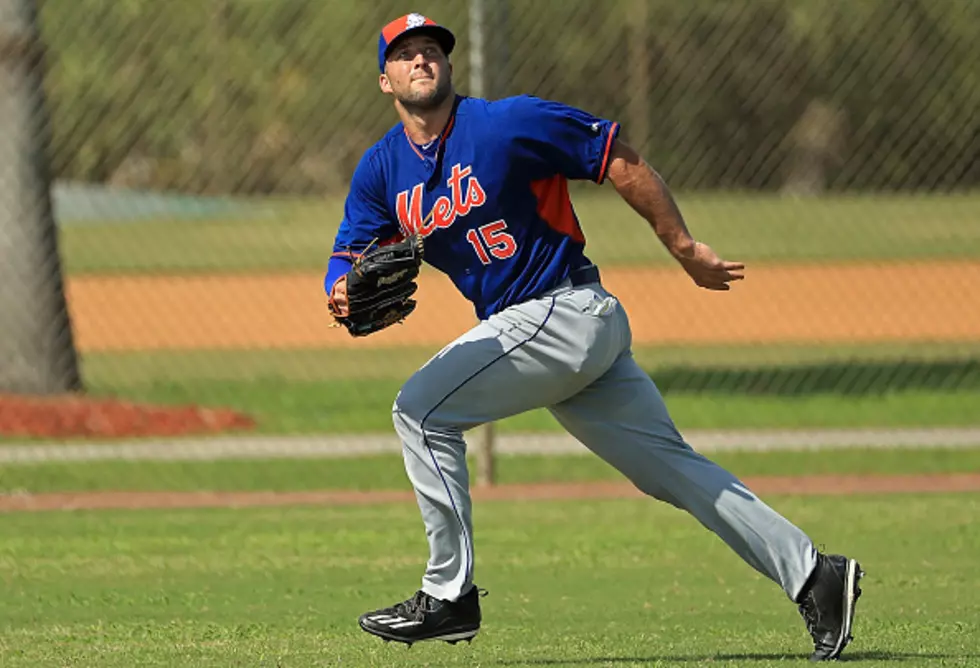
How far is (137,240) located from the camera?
131 ft

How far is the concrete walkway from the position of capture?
39.3ft

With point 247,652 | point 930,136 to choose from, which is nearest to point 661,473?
point 247,652

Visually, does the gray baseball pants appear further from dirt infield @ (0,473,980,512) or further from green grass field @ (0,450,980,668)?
dirt infield @ (0,473,980,512)

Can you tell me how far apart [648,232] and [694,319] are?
54.8 feet

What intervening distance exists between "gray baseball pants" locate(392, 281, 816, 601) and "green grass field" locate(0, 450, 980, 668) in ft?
1.39

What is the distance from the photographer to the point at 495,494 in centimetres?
1062

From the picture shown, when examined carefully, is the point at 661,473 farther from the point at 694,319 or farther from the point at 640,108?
the point at 694,319

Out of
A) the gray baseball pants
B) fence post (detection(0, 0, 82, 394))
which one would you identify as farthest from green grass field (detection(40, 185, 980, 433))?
the gray baseball pants

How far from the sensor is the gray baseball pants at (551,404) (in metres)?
5.63

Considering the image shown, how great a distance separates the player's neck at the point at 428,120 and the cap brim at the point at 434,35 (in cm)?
20

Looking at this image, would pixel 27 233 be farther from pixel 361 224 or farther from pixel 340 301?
pixel 340 301

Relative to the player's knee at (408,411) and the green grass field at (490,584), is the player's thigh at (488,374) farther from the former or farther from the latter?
the green grass field at (490,584)

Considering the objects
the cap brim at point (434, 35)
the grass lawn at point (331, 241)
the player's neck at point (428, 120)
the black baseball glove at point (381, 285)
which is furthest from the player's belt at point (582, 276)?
the grass lawn at point (331, 241)

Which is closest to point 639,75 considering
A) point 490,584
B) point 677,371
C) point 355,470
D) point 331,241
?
point 677,371
